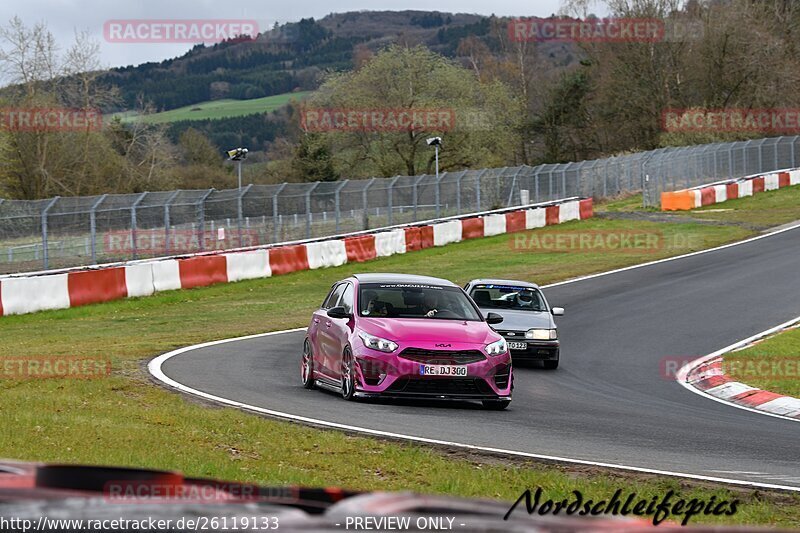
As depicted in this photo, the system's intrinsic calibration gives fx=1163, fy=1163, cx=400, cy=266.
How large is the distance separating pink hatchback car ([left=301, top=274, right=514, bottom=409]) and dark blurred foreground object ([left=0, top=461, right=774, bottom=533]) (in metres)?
9.24

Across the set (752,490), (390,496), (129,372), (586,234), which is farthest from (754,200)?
(390,496)

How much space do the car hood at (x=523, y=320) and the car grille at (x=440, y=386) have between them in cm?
444

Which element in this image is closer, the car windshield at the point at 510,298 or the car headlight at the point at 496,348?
the car headlight at the point at 496,348

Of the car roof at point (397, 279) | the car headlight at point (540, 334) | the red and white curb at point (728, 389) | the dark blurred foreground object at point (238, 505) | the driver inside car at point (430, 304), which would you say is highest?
the dark blurred foreground object at point (238, 505)

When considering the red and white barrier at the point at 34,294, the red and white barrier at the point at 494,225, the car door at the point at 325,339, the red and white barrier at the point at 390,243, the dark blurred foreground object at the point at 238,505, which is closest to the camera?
the dark blurred foreground object at the point at 238,505

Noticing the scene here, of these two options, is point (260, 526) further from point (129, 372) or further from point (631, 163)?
point (631, 163)

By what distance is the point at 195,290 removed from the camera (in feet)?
94.6

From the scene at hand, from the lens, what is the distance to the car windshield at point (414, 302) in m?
14.0

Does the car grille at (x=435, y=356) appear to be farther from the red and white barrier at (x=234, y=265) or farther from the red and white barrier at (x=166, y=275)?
the red and white barrier at (x=166, y=275)

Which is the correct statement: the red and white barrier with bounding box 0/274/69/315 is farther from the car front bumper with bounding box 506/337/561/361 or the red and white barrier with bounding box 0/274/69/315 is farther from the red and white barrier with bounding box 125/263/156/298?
the car front bumper with bounding box 506/337/561/361

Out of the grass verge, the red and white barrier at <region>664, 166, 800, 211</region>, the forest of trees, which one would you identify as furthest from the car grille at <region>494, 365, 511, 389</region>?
the forest of trees

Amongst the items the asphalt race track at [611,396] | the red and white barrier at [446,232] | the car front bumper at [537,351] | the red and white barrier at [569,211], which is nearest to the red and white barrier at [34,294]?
the asphalt race track at [611,396]

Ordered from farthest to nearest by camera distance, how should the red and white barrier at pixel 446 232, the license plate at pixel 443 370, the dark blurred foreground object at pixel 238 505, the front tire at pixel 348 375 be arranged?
the red and white barrier at pixel 446 232 < the front tire at pixel 348 375 < the license plate at pixel 443 370 < the dark blurred foreground object at pixel 238 505

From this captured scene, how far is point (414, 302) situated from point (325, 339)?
117 cm
